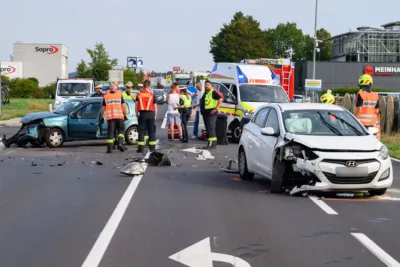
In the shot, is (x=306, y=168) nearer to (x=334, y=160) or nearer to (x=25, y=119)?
(x=334, y=160)

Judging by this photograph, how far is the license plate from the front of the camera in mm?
9812

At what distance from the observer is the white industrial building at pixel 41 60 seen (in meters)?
104

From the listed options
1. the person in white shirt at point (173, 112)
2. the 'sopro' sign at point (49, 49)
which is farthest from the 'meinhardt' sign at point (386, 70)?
the person in white shirt at point (173, 112)

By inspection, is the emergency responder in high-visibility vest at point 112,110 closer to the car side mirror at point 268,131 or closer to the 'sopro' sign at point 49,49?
the car side mirror at point 268,131

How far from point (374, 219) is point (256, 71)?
597 inches

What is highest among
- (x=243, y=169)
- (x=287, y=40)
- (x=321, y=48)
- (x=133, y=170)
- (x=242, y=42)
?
(x=287, y=40)

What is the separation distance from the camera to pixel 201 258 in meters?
6.59

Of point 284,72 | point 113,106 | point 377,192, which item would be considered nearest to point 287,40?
point 284,72

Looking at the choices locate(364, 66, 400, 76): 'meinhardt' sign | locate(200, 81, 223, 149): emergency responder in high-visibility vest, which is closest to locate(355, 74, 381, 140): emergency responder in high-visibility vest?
locate(200, 81, 223, 149): emergency responder in high-visibility vest

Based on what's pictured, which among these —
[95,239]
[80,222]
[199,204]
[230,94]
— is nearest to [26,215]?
[80,222]

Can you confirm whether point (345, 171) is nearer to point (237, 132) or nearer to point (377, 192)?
point (377, 192)

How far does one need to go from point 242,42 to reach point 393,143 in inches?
3037

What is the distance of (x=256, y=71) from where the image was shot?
926 inches

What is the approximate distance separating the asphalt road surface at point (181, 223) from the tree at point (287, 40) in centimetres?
11872
